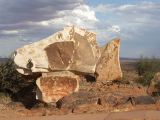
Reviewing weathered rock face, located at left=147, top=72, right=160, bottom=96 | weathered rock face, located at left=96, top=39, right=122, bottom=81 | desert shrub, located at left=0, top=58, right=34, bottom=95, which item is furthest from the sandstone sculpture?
desert shrub, located at left=0, top=58, right=34, bottom=95

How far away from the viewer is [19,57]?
819 inches

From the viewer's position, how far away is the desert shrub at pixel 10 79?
24.3m

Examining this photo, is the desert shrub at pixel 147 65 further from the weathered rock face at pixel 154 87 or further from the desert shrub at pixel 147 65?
the weathered rock face at pixel 154 87

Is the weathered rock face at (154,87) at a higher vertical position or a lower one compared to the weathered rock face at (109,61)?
lower

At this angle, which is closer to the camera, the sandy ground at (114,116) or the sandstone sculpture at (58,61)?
the sandy ground at (114,116)

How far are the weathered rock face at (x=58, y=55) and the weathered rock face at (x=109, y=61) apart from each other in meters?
2.24

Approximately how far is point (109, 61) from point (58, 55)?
146 inches

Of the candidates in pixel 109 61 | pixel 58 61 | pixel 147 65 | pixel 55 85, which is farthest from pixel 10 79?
pixel 147 65

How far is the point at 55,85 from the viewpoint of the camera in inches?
811

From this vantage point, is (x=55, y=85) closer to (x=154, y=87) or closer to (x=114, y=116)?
(x=114, y=116)

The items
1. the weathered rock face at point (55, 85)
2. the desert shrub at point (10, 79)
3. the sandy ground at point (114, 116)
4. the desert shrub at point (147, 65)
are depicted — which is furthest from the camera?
the desert shrub at point (147, 65)

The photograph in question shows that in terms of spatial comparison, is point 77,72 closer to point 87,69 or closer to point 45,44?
point 87,69

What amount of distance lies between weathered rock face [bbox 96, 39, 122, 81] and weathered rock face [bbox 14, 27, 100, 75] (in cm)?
224

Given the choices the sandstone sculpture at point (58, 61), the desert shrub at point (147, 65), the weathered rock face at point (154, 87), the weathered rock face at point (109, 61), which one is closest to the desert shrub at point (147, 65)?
the desert shrub at point (147, 65)
